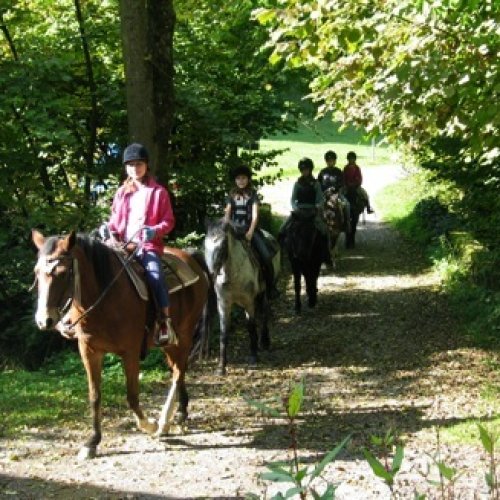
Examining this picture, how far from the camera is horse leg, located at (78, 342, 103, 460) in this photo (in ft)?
21.8

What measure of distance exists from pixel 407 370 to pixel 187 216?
5.85 meters

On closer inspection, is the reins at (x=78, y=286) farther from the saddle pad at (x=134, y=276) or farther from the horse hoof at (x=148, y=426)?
the horse hoof at (x=148, y=426)

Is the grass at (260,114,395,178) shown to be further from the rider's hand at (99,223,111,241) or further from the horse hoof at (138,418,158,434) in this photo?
the horse hoof at (138,418,158,434)

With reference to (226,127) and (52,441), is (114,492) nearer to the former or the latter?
(52,441)

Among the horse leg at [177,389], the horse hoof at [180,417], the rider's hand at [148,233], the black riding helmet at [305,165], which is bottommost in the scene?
the horse hoof at [180,417]

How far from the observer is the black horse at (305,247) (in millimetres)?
13391

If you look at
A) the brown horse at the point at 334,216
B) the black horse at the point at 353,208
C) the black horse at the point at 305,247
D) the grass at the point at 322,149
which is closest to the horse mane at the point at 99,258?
the black horse at the point at 305,247

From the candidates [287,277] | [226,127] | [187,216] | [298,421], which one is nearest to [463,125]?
[298,421]

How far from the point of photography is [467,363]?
32.3 ft

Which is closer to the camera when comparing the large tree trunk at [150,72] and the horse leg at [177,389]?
the horse leg at [177,389]

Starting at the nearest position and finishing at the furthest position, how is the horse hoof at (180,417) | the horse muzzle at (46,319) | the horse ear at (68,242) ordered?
1. the horse muzzle at (46,319)
2. the horse ear at (68,242)
3. the horse hoof at (180,417)

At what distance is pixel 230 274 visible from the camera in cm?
1005

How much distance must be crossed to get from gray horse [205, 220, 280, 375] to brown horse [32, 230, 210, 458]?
276 centimetres

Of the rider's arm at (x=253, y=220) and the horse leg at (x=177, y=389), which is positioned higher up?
the rider's arm at (x=253, y=220)
